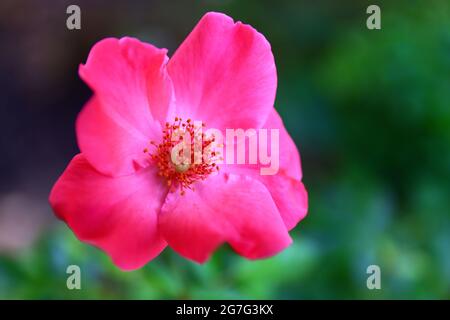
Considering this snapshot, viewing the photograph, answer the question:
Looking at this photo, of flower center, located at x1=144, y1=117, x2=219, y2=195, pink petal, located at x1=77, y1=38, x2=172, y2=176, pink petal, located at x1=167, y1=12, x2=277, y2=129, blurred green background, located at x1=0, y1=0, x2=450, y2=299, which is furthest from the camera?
blurred green background, located at x1=0, y1=0, x2=450, y2=299

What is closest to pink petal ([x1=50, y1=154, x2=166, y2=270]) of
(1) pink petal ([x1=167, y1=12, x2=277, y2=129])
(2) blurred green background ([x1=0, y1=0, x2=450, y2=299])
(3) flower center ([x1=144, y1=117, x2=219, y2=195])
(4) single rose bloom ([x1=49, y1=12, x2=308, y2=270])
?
(4) single rose bloom ([x1=49, y1=12, x2=308, y2=270])

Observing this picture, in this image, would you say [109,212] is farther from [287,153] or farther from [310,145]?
[310,145]

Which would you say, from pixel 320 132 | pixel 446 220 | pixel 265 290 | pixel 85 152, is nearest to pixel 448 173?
pixel 446 220

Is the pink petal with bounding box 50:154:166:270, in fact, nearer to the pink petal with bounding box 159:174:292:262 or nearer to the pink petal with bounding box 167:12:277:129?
the pink petal with bounding box 159:174:292:262

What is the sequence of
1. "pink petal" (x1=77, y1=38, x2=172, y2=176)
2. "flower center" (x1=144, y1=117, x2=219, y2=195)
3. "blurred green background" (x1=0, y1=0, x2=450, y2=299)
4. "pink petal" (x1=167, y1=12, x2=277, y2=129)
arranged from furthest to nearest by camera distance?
"blurred green background" (x1=0, y1=0, x2=450, y2=299)
"flower center" (x1=144, y1=117, x2=219, y2=195)
"pink petal" (x1=167, y1=12, x2=277, y2=129)
"pink petal" (x1=77, y1=38, x2=172, y2=176)

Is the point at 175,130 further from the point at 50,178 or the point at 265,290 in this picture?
the point at 50,178

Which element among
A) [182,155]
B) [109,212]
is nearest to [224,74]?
[182,155]
